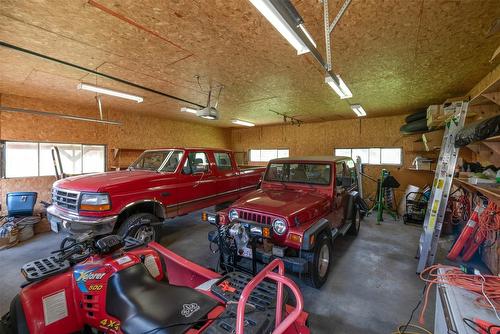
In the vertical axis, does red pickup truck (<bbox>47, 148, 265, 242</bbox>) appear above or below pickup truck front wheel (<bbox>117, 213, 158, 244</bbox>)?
above

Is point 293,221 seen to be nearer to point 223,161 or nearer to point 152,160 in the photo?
point 223,161

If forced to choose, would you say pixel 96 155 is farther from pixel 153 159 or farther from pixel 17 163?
pixel 153 159

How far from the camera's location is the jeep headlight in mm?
2518

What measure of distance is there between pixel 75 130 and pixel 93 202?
3911 millimetres

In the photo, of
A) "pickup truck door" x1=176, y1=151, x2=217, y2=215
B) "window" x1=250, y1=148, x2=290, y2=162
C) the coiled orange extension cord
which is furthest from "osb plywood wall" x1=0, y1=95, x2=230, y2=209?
the coiled orange extension cord

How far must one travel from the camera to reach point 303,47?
2.07 metres

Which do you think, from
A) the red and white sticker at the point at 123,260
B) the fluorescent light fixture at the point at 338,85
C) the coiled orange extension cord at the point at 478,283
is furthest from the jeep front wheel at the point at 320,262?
the fluorescent light fixture at the point at 338,85

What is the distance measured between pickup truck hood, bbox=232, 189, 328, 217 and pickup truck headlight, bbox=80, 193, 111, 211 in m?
1.89

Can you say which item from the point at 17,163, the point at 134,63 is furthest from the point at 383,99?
the point at 17,163

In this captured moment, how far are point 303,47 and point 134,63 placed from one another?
2.63 meters

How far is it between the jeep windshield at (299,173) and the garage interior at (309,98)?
226 mm

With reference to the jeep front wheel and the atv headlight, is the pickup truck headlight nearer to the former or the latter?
the atv headlight

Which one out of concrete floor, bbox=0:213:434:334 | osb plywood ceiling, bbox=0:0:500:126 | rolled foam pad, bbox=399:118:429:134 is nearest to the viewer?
osb plywood ceiling, bbox=0:0:500:126

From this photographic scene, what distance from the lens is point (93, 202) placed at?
307cm
